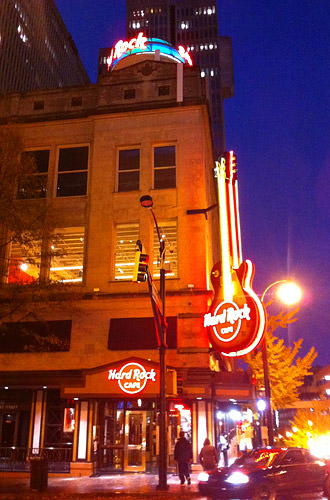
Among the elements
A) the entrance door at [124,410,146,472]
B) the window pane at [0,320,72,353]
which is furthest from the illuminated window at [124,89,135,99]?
the entrance door at [124,410,146,472]

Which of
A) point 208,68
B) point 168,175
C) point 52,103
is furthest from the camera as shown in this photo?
point 208,68

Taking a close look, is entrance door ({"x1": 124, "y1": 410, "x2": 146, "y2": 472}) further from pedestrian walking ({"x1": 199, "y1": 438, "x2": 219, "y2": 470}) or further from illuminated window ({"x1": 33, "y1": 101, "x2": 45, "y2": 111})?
illuminated window ({"x1": 33, "y1": 101, "x2": 45, "y2": 111})

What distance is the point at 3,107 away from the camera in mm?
27109

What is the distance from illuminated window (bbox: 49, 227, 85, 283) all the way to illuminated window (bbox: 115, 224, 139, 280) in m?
1.86

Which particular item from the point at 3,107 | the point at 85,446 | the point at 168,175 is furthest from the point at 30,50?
the point at 85,446

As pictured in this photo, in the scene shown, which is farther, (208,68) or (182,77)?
(208,68)

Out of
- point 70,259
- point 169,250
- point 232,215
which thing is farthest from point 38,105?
point 232,215

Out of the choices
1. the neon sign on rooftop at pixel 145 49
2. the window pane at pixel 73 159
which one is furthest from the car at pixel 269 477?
the neon sign on rooftop at pixel 145 49

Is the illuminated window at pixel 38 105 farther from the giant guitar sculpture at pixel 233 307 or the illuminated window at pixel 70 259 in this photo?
the giant guitar sculpture at pixel 233 307

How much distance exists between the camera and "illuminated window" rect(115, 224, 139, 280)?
23312 millimetres

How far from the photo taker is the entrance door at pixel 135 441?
2056cm

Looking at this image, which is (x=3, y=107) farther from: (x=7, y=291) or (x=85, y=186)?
(x=7, y=291)

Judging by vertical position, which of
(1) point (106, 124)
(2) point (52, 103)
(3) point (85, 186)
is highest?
(2) point (52, 103)

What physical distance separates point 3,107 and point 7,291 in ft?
42.2
